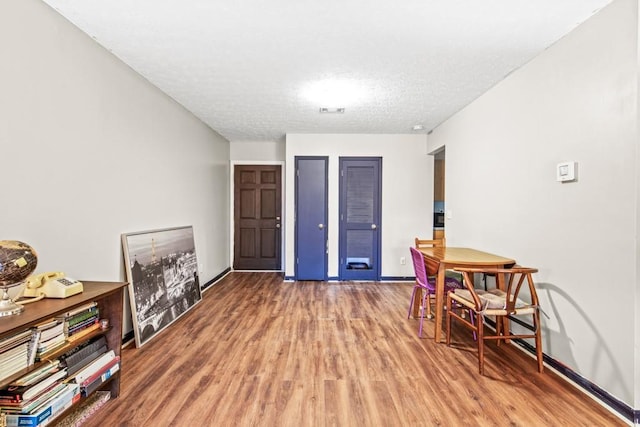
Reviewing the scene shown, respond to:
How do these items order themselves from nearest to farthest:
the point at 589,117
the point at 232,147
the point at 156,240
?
the point at 589,117 → the point at 156,240 → the point at 232,147

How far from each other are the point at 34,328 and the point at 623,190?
318 cm

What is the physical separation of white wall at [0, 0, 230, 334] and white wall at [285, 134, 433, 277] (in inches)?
80.2

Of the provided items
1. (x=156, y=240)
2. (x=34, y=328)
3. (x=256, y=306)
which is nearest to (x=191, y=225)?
(x=156, y=240)

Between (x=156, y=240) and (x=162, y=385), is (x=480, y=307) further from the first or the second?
(x=156, y=240)

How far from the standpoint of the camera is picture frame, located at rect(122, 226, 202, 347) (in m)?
2.55

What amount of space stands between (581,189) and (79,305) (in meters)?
3.13

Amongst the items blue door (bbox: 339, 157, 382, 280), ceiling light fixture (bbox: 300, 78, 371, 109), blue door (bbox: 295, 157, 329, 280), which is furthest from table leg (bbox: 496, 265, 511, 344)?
blue door (bbox: 295, 157, 329, 280)

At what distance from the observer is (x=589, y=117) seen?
187 centimetres

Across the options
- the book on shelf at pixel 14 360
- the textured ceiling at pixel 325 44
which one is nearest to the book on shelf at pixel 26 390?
the book on shelf at pixel 14 360

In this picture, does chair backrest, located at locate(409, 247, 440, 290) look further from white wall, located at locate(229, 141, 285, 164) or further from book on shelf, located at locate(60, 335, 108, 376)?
white wall, located at locate(229, 141, 285, 164)

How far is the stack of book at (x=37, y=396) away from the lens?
131cm

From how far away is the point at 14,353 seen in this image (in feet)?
4.21

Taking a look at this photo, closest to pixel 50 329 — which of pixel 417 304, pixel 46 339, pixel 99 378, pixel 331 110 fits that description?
pixel 46 339

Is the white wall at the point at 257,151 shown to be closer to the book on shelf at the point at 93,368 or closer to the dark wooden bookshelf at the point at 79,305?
the dark wooden bookshelf at the point at 79,305
